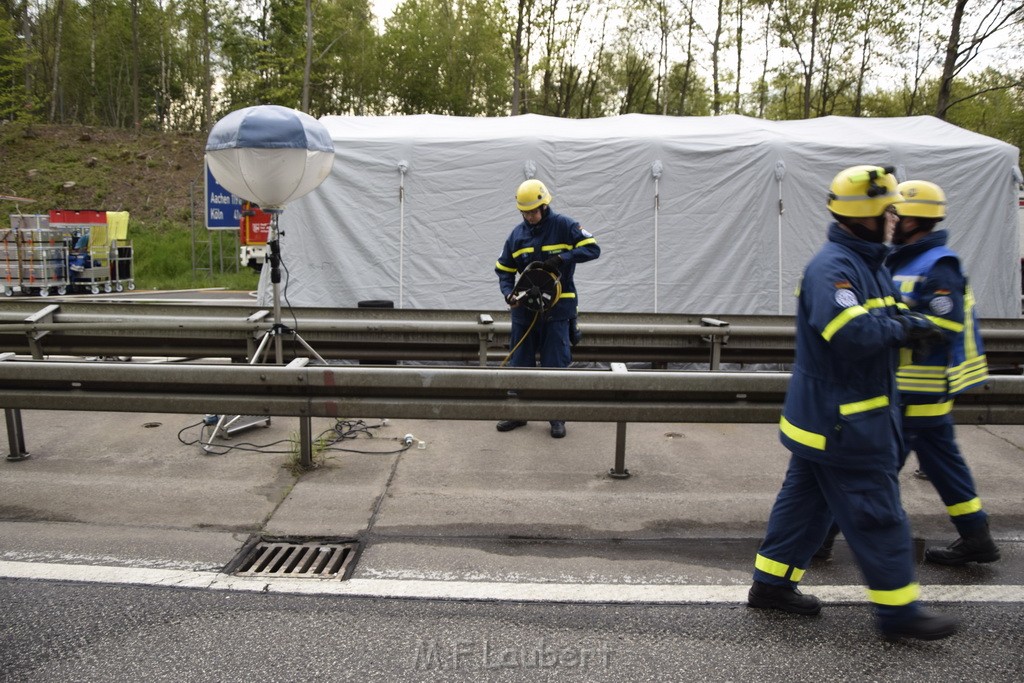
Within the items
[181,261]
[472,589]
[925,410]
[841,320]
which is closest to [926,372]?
[925,410]

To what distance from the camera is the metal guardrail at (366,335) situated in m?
6.53

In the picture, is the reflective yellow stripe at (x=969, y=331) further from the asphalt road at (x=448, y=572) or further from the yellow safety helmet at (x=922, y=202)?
the asphalt road at (x=448, y=572)

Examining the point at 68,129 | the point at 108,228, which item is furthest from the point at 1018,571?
the point at 68,129

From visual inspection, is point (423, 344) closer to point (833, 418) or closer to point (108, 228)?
point (833, 418)

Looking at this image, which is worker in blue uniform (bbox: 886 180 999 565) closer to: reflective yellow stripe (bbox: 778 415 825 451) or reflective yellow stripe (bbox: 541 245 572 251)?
reflective yellow stripe (bbox: 778 415 825 451)

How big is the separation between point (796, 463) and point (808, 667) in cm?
84

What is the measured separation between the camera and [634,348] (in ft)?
23.5

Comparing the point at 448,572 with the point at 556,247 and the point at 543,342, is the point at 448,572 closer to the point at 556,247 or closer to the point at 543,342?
the point at 543,342

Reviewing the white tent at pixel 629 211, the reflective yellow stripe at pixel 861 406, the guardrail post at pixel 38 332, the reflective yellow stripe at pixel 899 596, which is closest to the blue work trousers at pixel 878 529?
the reflective yellow stripe at pixel 899 596

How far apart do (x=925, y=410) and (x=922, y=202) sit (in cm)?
100

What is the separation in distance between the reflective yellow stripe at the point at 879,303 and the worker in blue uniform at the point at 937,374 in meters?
0.49

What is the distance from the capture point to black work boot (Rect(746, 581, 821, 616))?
3457 millimetres

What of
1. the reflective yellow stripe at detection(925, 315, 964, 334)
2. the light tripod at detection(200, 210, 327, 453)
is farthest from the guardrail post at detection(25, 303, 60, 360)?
the reflective yellow stripe at detection(925, 315, 964, 334)

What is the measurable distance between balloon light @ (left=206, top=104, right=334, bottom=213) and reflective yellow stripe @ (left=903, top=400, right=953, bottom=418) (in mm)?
4239
